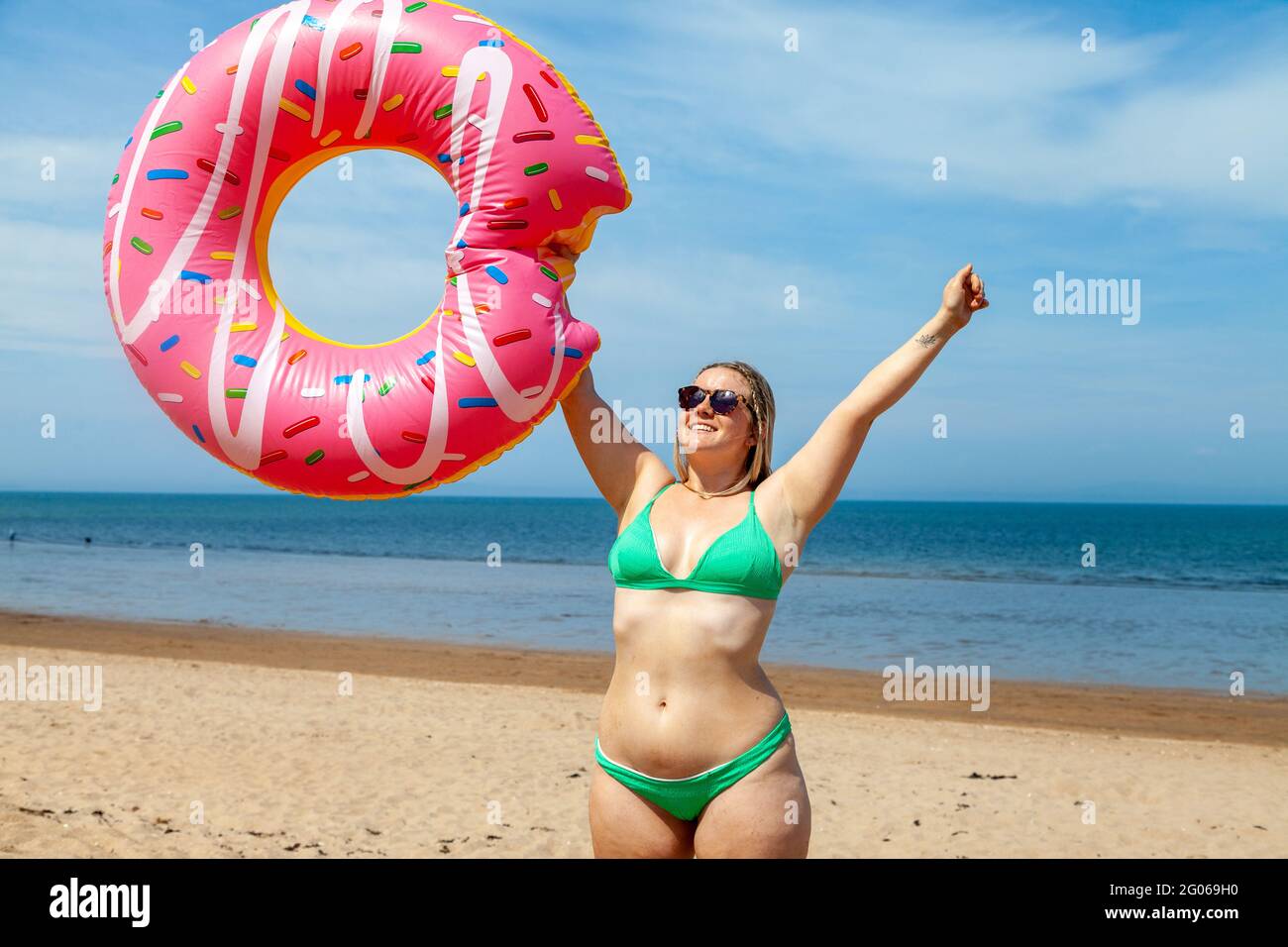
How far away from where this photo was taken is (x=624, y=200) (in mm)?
3098

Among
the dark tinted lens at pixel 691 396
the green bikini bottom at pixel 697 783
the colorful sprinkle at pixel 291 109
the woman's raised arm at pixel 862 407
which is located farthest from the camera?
the colorful sprinkle at pixel 291 109

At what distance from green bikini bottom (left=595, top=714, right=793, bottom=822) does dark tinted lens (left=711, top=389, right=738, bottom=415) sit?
2.45 ft

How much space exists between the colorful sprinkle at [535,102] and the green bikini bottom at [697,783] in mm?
1675

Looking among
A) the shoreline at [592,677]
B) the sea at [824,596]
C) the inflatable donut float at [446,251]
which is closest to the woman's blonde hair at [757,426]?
the inflatable donut float at [446,251]

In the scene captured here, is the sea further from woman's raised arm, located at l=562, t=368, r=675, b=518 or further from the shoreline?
woman's raised arm, located at l=562, t=368, r=675, b=518

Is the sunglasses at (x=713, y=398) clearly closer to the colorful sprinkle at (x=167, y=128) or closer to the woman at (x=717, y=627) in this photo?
the woman at (x=717, y=627)

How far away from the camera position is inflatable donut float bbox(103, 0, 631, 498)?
2.87 m

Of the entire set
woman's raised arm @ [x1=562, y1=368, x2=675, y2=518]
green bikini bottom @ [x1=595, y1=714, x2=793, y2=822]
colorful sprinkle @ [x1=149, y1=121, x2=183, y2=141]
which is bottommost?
green bikini bottom @ [x1=595, y1=714, x2=793, y2=822]

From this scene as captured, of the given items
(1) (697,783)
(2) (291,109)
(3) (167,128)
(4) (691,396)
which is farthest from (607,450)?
(3) (167,128)

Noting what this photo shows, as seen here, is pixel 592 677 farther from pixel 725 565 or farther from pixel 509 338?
pixel 725 565

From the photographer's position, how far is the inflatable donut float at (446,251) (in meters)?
2.87

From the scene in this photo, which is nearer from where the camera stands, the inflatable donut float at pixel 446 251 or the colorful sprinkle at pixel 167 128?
the inflatable donut float at pixel 446 251

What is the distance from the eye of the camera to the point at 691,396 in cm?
272

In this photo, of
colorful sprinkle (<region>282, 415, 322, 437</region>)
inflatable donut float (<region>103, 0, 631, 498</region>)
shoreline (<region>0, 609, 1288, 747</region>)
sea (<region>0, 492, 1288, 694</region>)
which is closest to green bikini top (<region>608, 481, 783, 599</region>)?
inflatable donut float (<region>103, 0, 631, 498</region>)
